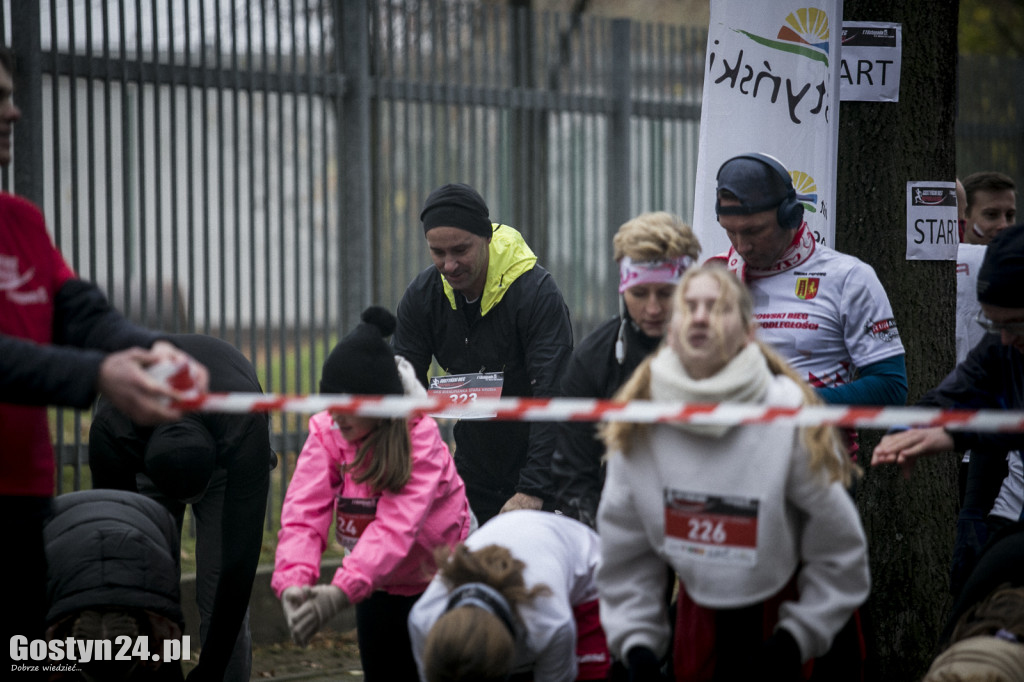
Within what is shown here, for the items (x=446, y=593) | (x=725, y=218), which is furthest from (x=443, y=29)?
(x=446, y=593)

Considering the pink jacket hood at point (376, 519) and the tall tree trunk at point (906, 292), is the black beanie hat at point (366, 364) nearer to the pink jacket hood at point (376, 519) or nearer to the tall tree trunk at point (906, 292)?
the pink jacket hood at point (376, 519)

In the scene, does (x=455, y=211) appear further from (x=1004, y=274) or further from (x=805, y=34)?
(x=1004, y=274)

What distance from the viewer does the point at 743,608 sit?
10.3 ft

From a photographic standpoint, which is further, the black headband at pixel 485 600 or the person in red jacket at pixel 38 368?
the black headband at pixel 485 600

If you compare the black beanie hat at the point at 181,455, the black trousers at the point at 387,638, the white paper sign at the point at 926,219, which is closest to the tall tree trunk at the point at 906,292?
the white paper sign at the point at 926,219

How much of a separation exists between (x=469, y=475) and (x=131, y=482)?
136 cm

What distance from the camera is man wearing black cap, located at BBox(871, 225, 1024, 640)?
3346 millimetres

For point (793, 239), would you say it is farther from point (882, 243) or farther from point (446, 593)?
point (446, 593)

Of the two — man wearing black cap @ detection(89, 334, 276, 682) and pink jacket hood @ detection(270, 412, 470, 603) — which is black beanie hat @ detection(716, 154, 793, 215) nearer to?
pink jacket hood @ detection(270, 412, 470, 603)

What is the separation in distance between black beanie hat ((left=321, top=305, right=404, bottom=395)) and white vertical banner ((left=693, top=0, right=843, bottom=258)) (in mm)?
1392

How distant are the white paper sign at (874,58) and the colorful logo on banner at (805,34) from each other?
12.1 inches

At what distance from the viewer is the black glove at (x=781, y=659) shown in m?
3.00

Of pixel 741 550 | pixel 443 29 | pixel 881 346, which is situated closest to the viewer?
pixel 741 550

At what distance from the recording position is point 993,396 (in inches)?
144
